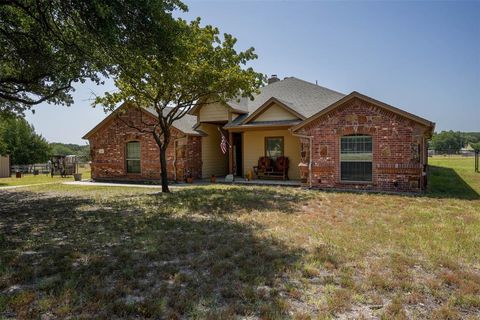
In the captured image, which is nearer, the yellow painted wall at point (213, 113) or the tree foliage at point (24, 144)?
the yellow painted wall at point (213, 113)

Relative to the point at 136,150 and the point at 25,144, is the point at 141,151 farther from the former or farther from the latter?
the point at 25,144

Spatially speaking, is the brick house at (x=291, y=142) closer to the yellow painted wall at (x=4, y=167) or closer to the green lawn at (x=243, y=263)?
the green lawn at (x=243, y=263)

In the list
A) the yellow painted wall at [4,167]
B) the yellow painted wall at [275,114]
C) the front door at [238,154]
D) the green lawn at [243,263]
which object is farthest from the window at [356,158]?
the yellow painted wall at [4,167]

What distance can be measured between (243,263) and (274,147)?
12888 millimetres

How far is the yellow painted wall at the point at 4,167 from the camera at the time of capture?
995 inches

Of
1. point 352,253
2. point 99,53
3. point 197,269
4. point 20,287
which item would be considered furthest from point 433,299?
point 99,53

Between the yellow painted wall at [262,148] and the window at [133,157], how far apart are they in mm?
5922

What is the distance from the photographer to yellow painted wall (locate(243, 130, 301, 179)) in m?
16.9

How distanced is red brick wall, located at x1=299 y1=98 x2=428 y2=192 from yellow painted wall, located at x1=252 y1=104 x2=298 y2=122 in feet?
8.58

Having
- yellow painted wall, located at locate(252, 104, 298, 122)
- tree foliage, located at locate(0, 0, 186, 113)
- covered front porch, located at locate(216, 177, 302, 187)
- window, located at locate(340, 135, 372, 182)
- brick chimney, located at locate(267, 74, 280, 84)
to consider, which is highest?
brick chimney, located at locate(267, 74, 280, 84)

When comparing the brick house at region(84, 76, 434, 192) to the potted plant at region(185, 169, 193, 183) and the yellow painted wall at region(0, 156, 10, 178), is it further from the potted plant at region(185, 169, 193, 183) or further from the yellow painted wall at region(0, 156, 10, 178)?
the yellow painted wall at region(0, 156, 10, 178)

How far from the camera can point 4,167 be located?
83.6 ft

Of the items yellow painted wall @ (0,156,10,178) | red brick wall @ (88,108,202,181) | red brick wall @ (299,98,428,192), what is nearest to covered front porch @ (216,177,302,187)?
red brick wall @ (299,98,428,192)

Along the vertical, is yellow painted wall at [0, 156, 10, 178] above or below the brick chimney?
below
